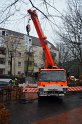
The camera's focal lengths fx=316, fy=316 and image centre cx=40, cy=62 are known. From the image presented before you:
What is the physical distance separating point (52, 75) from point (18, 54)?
70.5 meters

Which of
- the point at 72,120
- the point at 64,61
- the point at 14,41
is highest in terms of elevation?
the point at 14,41

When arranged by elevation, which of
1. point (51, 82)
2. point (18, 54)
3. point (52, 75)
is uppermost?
point (18, 54)

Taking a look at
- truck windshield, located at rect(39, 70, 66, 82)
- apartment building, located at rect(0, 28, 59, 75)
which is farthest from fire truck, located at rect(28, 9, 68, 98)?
apartment building, located at rect(0, 28, 59, 75)

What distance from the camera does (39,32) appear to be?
25781mm

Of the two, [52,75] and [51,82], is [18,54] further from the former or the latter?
[51,82]

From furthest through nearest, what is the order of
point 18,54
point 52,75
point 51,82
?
point 18,54, point 52,75, point 51,82

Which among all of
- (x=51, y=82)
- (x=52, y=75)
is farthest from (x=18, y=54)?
(x=51, y=82)

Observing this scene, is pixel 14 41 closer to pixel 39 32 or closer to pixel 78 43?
pixel 78 43

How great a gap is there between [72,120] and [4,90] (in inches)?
472

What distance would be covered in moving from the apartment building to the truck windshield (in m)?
49.2

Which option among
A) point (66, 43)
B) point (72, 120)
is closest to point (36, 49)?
point (66, 43)

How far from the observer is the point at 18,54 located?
94188 millimetres

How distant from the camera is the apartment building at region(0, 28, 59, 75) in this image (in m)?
74.8

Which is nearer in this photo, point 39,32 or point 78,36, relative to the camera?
point 39,32
